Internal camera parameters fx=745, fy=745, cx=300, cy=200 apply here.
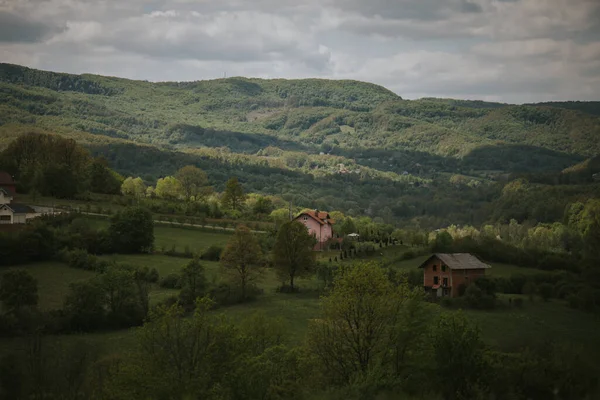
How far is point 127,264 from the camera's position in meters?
51.3

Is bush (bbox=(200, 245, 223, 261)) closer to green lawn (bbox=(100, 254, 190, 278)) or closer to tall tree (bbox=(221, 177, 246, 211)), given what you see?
green lawn (bbox=(100, 254, 190, 278))

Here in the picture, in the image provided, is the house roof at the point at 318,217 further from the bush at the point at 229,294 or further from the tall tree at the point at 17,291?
the tall tree at the point at 17,291

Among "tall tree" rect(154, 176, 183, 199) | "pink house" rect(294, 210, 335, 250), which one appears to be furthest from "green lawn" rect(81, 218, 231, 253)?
"tall tree" rect(154, 176, 183, 199)

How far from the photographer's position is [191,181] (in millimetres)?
108875

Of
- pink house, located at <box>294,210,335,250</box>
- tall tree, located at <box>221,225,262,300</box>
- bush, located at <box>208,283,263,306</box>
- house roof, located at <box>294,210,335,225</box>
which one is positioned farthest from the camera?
house roof, located at <box>294,210,335,225</box>

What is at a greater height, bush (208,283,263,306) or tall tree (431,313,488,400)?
tall tree (431,313,488,400)

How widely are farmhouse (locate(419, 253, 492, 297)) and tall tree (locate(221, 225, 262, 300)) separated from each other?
1186cm

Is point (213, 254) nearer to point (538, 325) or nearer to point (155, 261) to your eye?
point (155, 261)

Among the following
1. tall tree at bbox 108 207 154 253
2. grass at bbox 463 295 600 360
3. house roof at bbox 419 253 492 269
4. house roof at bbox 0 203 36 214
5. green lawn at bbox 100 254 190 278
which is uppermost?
house roof at bbox 0 203 36 214

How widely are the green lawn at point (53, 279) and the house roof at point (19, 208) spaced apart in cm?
1186

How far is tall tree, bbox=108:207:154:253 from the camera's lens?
5850 centimetres

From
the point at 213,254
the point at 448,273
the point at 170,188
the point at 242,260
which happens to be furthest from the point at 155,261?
the point at 170,188

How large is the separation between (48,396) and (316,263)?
31.7 m

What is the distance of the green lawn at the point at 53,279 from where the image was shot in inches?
1729
